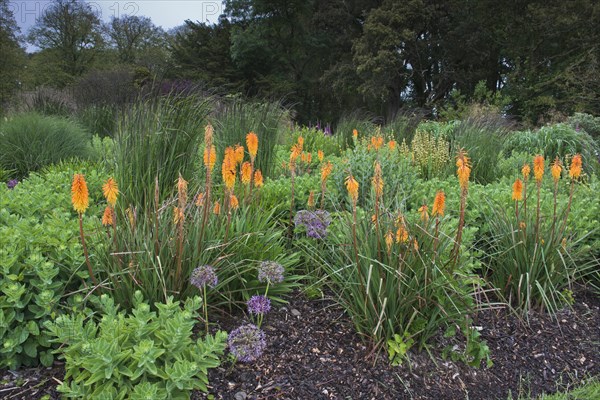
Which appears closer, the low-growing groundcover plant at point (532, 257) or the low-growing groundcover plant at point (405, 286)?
the low-growing groundcover plant at point (405, 286)

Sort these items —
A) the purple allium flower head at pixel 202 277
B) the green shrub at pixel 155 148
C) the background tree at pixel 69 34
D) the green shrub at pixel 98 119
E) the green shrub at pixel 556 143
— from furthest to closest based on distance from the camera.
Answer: the background tree at pixel 69 34
the green shrub at pixel 98 119
the green shrub at pixel 556 143
the green shrub at pixel 155 148
the purple allium flower head at pixel 202 277

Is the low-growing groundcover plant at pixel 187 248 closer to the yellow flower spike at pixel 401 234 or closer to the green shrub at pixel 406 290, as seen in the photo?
the green shrub at pixel 406 290

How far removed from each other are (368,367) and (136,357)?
3.37ft

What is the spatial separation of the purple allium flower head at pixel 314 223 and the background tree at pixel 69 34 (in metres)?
33.2

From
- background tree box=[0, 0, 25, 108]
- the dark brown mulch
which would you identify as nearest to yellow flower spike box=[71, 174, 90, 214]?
the dark brown mulch

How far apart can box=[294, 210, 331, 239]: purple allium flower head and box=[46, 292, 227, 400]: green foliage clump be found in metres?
0.92

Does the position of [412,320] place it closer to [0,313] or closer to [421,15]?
[0,313]

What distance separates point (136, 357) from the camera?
1.68 meters

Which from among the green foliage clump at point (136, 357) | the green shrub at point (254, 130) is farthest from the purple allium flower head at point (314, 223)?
the green shrub at point (254, 130)

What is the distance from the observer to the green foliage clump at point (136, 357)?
165 cm

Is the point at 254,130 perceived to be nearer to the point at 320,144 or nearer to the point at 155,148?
the point at 155,148

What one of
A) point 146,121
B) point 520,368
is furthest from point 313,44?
point 520,368

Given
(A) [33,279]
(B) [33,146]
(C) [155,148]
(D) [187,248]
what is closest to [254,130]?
(C) [155,148]

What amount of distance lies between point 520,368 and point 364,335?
2.65 ft
